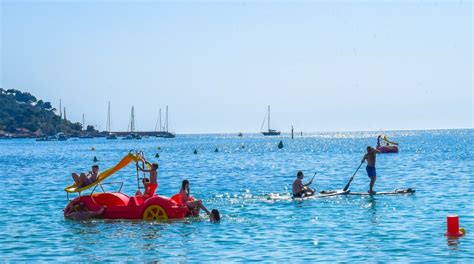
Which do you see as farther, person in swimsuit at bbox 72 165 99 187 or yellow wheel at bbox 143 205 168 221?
person in swimsuit at bbox 72 165 99 187

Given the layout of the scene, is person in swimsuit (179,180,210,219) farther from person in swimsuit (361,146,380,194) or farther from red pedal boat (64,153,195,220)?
person in swimsuit (361,146,380,194)

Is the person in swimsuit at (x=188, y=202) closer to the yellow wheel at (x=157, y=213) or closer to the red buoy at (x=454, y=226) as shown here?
the yellow wheel at (x=157, y=213)

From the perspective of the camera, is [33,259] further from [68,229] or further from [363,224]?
[363,224]

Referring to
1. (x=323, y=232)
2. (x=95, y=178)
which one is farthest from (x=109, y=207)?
(x=323, y=232)

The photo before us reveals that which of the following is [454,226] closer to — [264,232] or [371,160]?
[264,232]

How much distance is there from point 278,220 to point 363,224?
8.95ft

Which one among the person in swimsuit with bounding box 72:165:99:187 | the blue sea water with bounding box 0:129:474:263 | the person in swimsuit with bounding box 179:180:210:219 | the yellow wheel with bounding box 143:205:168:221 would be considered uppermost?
the person in swimsuit with bounding box 72:165:99:187

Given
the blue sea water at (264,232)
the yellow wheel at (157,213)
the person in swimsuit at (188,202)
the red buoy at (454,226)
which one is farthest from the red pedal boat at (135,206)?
the red buoy at (454,226)

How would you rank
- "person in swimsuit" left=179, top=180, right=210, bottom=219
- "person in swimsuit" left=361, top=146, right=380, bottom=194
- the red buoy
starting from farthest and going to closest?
"person in swimsuit" left=361, top=146, right=380, bottom=194, "person in swimsuit" left=179, top=180, right=210, bottom=219, the red buoy

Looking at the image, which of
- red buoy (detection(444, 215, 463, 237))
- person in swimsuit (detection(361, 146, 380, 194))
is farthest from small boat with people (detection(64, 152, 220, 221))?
person in swimsuit (detection(361, 146, 380, 194))

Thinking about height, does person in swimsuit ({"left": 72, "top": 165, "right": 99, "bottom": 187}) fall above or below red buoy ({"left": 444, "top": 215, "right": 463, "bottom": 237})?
above

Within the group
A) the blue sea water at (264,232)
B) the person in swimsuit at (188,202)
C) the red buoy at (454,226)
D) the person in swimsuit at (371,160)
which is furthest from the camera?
the person in swimsuit at (371,160)

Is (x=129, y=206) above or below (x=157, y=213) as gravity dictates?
above

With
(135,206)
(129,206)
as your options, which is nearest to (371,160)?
(135,206)
